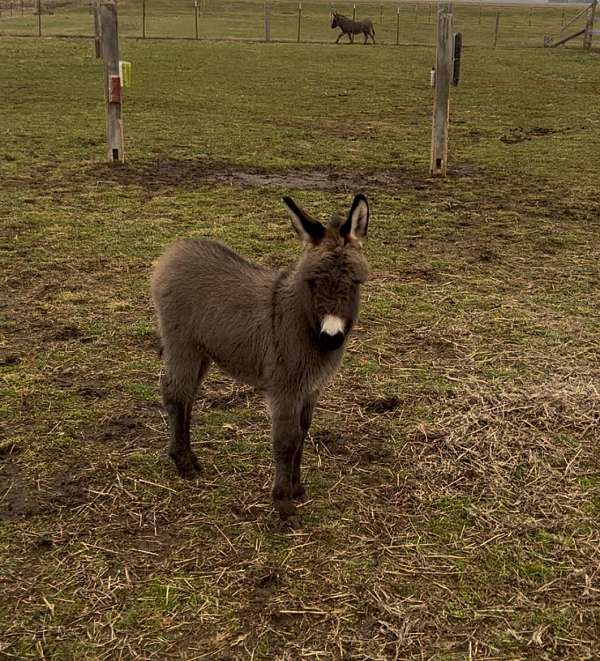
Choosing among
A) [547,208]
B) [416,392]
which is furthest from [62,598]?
[547,208]

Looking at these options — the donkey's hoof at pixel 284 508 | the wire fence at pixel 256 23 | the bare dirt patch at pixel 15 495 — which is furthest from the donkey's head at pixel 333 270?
the wire fence at pixel 256 23

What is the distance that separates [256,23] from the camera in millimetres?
44375

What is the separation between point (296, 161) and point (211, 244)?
7422 mm

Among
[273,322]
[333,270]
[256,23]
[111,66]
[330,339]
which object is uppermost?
[256,23]

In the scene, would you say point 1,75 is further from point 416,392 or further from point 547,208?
point 416,392

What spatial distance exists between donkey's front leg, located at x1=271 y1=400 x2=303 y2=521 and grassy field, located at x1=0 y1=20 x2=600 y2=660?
0.11m

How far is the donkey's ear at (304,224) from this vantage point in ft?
10.3

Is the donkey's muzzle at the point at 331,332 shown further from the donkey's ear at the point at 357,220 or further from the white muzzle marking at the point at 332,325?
the donkey's ear at the point at 357,220

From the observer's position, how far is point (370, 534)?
137 inches

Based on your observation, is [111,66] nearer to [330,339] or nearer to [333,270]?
[333,270]

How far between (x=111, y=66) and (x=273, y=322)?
793 centimetres

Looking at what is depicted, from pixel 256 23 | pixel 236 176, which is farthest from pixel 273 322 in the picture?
pixel 256 23

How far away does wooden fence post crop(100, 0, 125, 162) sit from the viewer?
9.95 metres

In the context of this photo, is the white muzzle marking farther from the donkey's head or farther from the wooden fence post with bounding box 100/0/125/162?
the wooden fence post with bounding box 100/0/125/162
